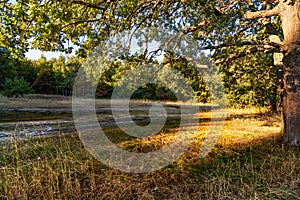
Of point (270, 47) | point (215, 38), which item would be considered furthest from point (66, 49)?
point (270, 47)

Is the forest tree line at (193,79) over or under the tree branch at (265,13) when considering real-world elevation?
under

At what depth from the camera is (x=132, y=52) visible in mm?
4734

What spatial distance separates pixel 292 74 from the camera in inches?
176

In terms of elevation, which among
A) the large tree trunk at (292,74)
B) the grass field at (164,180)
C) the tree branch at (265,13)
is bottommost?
the grass field at (164,180)

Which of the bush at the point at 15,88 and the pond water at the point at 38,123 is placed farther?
the bush at the point at 15,88

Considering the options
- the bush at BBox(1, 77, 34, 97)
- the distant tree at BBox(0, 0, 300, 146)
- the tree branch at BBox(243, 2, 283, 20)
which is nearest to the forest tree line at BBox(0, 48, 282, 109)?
the bush at BBox(1, 77, 34, 97)

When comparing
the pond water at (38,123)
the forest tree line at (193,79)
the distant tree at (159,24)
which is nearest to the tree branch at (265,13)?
the distant tree at (159,24)

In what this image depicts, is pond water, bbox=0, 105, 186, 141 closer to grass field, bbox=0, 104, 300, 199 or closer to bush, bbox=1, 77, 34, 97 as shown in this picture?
grass field, bbox=0, 104, 300, 199

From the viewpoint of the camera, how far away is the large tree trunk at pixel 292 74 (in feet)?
14.5

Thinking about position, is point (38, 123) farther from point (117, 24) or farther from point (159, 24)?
point (159, 24)

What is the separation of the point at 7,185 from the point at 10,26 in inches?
124

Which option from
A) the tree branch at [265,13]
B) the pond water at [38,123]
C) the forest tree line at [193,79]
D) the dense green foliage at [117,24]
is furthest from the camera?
the pond water at [38,123]

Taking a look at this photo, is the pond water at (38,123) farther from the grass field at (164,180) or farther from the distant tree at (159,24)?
the distant tree at (159,24)

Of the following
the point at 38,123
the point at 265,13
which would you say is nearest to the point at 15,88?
the point at 38,123
